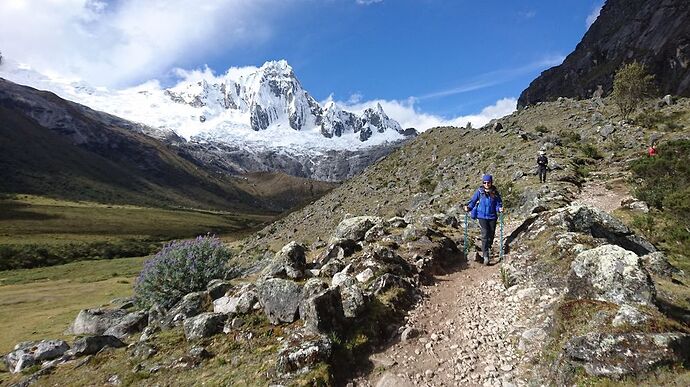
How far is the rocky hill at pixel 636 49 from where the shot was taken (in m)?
116

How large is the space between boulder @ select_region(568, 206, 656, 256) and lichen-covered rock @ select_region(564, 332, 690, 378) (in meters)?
8.45

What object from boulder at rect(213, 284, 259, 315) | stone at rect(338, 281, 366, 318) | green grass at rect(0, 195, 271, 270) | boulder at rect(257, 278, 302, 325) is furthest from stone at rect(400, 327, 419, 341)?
green grass at rect(0, 195, 271, 270)

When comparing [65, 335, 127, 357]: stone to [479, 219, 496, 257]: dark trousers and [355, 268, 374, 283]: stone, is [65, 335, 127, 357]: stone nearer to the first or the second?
[355, 268, 374, 283]: stone

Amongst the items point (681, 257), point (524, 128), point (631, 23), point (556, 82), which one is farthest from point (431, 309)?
point (556, 82)

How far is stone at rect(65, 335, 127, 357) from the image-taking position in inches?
698

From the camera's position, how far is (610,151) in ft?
133

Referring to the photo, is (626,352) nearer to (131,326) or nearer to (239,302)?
(239,302)

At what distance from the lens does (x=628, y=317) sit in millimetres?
9320

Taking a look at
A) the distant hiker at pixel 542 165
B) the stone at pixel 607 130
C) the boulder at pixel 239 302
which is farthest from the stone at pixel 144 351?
the stone at pixel 607 130

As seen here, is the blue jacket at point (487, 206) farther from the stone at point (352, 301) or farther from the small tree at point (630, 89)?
the small tree at point (630, 89)

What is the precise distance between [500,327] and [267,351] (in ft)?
22.8

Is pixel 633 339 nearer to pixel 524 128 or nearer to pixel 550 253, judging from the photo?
pixel 550 253

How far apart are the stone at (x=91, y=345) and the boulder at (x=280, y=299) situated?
8.22 meters

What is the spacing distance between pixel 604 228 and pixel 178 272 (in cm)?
2177
